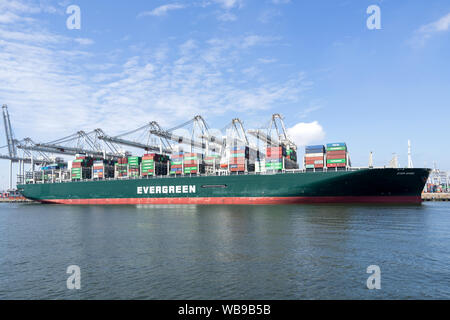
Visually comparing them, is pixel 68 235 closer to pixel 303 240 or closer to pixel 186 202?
pixel 303 240

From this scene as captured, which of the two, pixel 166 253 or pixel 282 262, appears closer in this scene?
pixel 282 262

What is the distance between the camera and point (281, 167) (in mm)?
56812

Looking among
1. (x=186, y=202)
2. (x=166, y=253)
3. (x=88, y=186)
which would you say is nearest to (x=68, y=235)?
(x=166, y=253)

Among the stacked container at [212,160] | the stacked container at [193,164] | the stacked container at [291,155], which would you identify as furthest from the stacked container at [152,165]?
the stacked container at [291,155]

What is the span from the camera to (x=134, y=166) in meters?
73.8

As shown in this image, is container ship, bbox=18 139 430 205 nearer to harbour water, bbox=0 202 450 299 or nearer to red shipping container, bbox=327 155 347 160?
red shipping container, bbox=327 155 347 160

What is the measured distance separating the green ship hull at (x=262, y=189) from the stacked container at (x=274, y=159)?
9.15ft

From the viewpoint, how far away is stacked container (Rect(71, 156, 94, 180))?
78250 mm

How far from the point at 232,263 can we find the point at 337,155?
4226cm

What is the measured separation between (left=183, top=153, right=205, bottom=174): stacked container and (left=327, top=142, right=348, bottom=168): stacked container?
28.2 metres

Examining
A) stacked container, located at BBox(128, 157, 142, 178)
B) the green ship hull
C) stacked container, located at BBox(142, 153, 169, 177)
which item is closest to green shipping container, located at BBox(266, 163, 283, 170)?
the green ship hull

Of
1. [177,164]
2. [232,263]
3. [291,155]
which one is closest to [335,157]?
[291,155]

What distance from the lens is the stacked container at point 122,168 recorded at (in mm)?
76000
